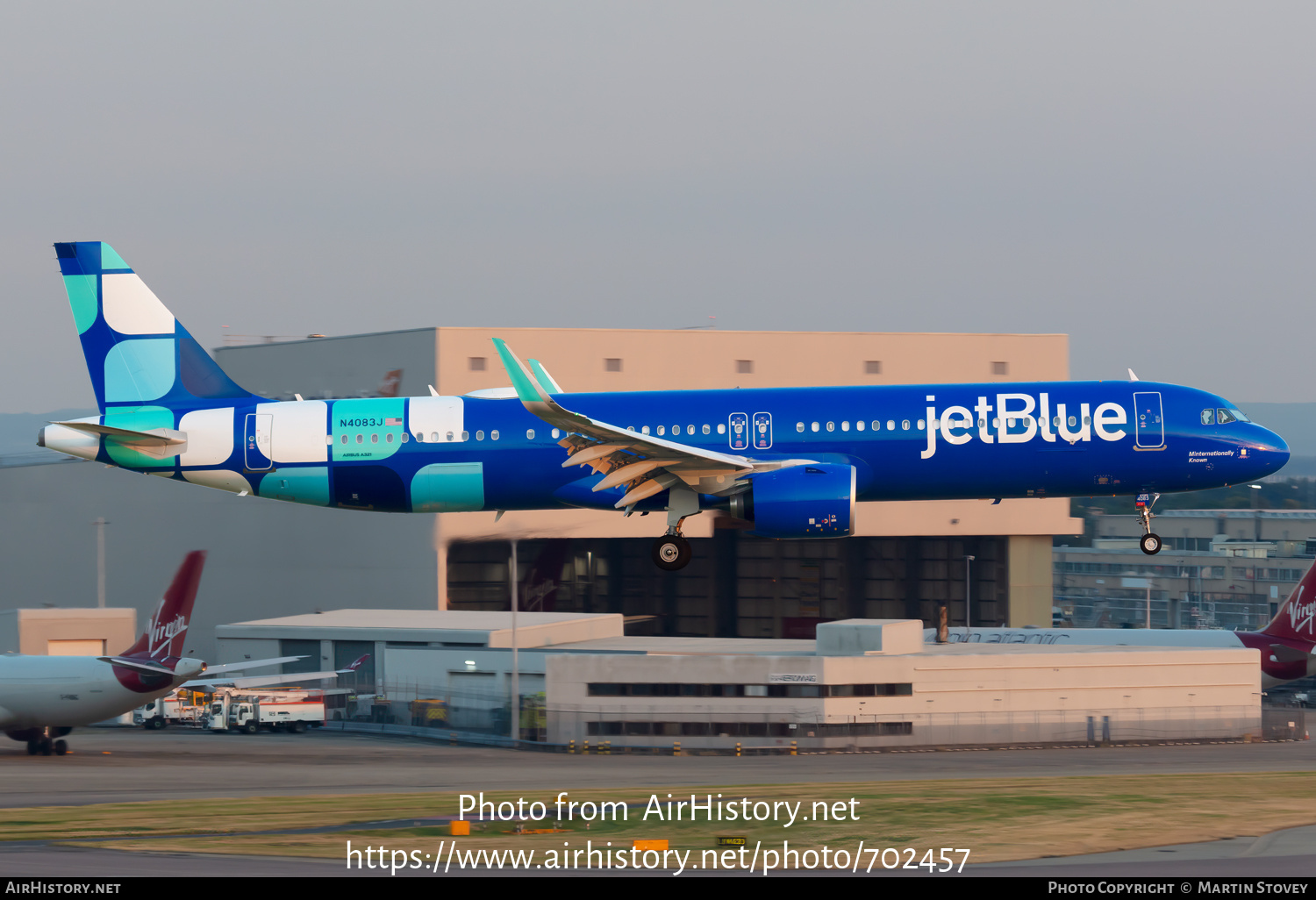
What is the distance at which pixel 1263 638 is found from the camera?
9212cm

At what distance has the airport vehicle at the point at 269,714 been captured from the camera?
3250 inches

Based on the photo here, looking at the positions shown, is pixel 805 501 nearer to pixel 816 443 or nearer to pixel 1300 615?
pixel 816 443

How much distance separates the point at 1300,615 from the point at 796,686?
35.7 metres

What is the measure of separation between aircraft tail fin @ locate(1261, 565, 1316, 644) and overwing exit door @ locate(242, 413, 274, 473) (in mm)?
70527

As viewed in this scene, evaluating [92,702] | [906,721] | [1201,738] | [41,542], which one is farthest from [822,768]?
[41,542]

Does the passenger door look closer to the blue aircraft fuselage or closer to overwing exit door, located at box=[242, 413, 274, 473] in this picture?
the blue aircraft fuselage

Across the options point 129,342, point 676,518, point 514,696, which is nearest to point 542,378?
point 676,518

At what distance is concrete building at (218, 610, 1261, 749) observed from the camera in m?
78.6

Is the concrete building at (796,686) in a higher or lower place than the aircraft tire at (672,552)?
lower

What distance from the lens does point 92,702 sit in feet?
210

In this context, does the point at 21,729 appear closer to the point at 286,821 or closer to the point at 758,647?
the point at 286,821

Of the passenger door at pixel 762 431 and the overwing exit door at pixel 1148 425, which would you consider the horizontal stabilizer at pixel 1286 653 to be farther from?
the passenger door at pixel 762 431

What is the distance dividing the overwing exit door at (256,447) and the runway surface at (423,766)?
16.7m

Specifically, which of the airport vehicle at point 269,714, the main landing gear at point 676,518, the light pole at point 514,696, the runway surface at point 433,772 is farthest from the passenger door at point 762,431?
the airport vehicle at point 269,714
